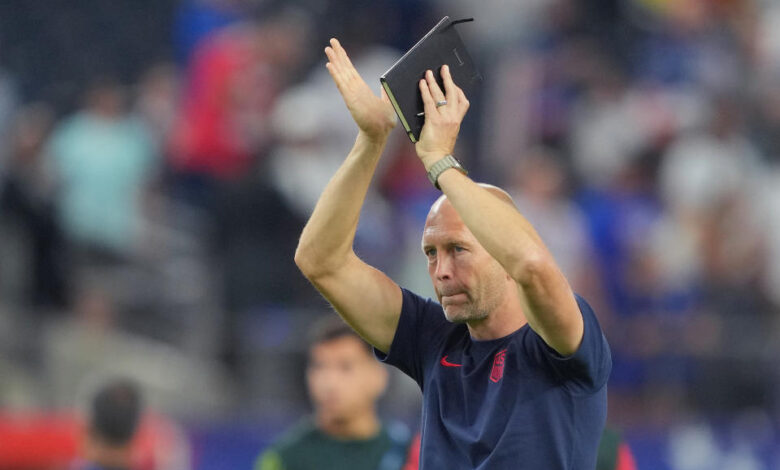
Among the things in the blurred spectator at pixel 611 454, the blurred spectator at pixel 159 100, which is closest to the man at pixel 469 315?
the blurred spectator at pixel 611 454

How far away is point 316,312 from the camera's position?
960 centimetres

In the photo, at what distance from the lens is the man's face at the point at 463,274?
4.27 meters

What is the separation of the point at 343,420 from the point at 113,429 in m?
1.04

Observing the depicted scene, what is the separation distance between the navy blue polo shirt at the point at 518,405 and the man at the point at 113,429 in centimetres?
220

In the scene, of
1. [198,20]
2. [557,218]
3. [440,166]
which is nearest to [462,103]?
[440,166]

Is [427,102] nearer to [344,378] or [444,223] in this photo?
[444,223]

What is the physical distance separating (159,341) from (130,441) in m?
4.32

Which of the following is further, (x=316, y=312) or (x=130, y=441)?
(x=316, y=312)

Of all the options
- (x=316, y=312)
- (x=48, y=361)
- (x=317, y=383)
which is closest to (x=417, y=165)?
(x=316, y=312)

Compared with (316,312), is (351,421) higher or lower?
lower

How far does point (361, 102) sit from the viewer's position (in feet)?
14.4

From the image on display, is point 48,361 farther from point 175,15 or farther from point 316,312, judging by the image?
point 175,15

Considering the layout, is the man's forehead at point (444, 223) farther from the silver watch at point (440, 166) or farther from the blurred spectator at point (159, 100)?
the blurred spectator at point (159, 100)

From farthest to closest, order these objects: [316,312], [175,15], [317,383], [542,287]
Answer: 1. [175,15]
2. [316,312]
3. [317,383]
4. [542,287]
